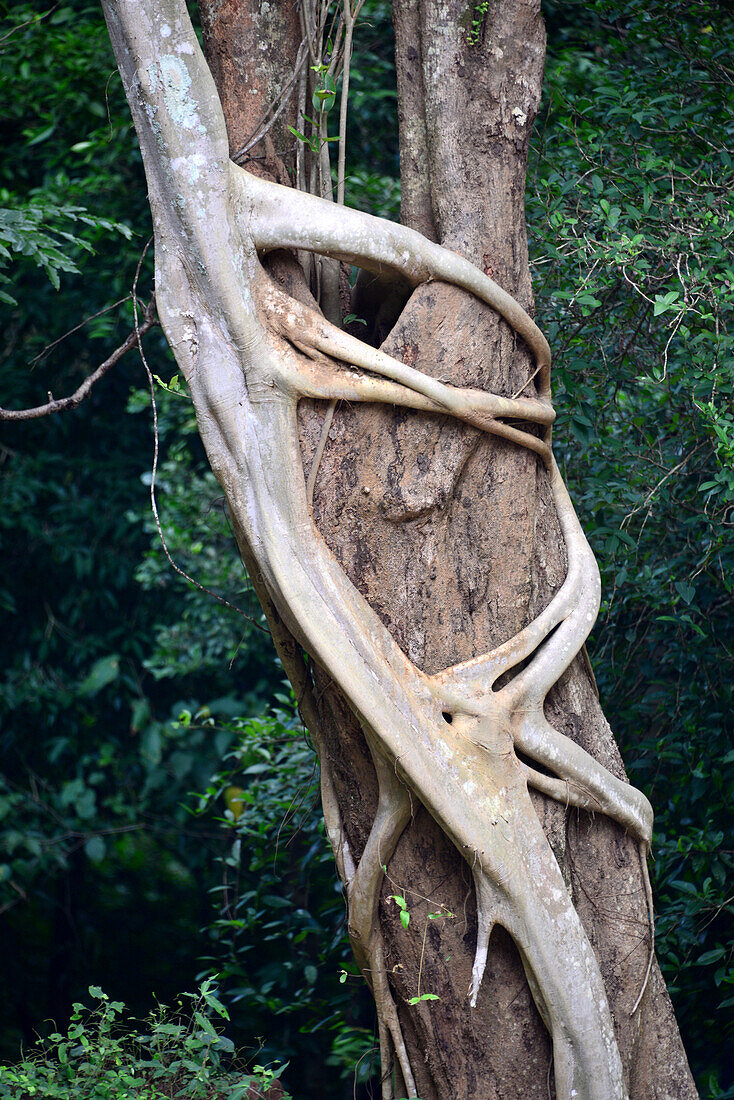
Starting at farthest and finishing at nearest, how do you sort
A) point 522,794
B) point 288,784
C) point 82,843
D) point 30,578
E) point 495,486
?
point 30,578
point 82,843
point 288,784
point 495,486
point 522,794

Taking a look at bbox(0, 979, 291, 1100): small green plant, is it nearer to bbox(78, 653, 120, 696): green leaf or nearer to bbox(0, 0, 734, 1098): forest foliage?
bbox(0, 0, 734, 1098): forest foliage

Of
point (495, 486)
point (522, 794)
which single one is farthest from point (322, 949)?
point (495, 486)

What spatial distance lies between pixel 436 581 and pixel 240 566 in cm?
246

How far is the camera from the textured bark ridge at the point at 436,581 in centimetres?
169

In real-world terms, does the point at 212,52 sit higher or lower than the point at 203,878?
higher

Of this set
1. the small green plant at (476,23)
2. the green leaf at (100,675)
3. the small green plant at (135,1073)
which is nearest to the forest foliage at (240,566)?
the green leaf at (100,675)

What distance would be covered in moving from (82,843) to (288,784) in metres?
2.06

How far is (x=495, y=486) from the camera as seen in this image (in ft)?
6.11

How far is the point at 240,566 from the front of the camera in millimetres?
4164

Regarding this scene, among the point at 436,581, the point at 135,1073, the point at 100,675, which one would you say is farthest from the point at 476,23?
the point at 100,675

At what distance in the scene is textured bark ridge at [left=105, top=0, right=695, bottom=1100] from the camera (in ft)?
5.56

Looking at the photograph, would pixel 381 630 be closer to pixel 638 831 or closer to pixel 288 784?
pixel 638 831

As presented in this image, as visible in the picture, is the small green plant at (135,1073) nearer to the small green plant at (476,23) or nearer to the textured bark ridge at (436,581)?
the textured bark ridge at (436,581)

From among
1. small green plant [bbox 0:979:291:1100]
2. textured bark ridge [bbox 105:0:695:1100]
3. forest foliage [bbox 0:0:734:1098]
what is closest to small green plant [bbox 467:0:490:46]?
textured bark ridge [bbox 105:0:695:1100]
